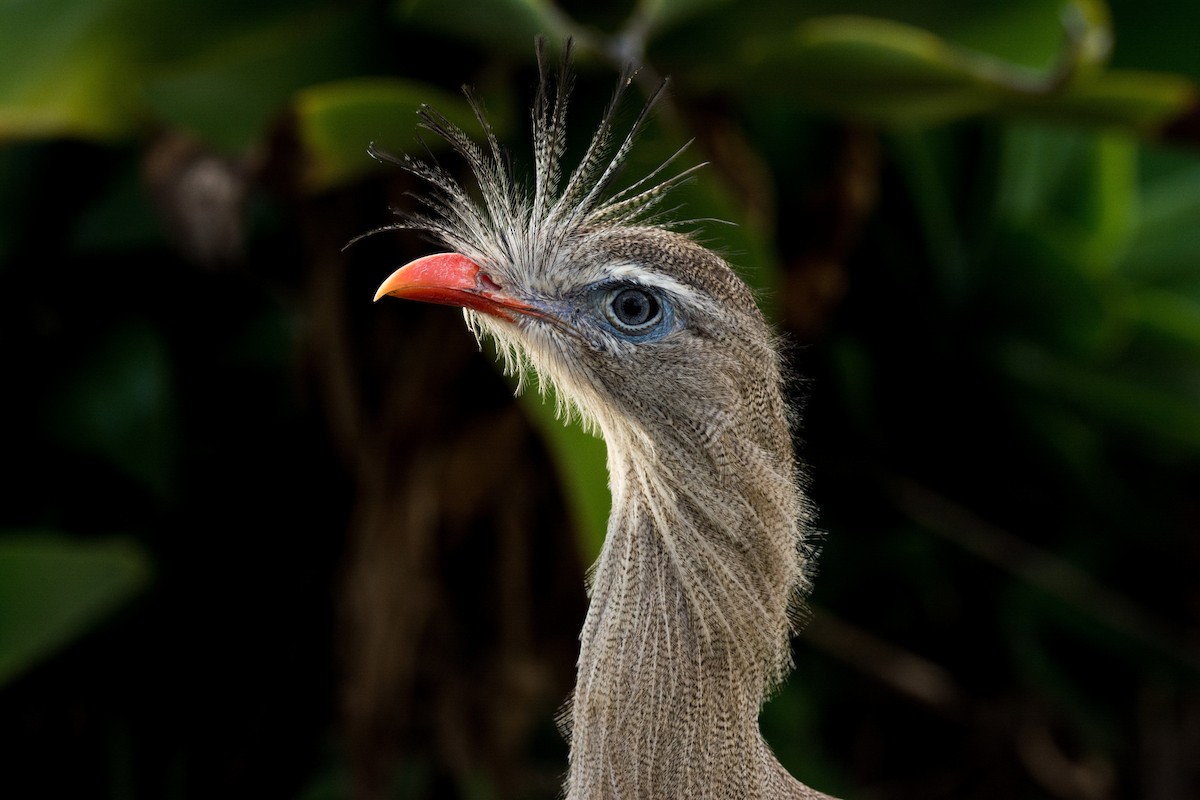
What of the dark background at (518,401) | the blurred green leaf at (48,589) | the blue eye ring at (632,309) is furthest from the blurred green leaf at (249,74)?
the blue eye ring at (632,309)

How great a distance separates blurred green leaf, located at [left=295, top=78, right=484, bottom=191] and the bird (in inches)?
14.6

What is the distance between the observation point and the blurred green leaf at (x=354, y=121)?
173 cm

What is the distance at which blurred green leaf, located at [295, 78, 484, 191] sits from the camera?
173 cm

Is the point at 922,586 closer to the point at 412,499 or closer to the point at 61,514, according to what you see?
the point at 412,499

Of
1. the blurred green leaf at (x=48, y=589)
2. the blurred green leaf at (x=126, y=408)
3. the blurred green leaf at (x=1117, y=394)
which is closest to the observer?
the blurred green leaf at (x=48, y=589)

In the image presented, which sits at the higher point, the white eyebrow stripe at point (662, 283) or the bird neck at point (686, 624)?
the white eyebrow stripe at point (662, 283)

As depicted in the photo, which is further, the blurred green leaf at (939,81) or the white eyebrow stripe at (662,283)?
the blurred green leaf at (939,81)

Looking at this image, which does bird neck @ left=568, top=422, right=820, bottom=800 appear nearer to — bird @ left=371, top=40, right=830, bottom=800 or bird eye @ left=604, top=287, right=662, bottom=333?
bird @ left=371, top=40, right=830, bottom=800

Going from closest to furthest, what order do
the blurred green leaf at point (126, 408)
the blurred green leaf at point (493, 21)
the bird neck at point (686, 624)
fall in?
the bird neck at point (686, 624) → the blurred green leaf at point (493, 21) → the blurred green leaf at point (126, 408)

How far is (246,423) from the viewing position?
2.65 metres

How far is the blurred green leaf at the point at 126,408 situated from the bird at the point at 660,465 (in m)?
1.10

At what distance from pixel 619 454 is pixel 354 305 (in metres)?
0.99

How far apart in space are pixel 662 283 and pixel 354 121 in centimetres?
66

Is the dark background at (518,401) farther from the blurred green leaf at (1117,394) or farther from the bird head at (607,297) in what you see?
the bird head at (607,297)
